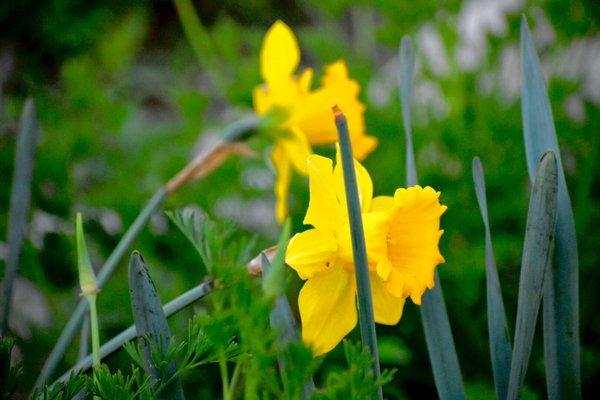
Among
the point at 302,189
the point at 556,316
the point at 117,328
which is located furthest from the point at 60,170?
the point at 556,316

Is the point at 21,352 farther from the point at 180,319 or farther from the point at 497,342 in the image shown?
the point at 497,342

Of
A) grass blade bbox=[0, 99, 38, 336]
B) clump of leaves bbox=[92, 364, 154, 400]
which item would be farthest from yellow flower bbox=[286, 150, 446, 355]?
grass blade bbox=[0, 99, 38, 336]

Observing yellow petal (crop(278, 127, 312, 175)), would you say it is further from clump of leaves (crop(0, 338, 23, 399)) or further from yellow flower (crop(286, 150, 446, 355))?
clump of leaves (crop(0, 338, 23, 399))

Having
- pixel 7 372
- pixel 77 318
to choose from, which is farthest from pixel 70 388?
pixel 77 318

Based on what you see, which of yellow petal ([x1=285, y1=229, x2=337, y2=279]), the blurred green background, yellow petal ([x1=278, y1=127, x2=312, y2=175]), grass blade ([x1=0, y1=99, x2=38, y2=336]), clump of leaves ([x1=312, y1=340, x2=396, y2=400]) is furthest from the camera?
the blurred green background

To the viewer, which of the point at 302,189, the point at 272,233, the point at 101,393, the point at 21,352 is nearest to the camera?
the point at 101,393

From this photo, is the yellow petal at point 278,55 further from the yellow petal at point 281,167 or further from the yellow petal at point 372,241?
the yellow petal at point 372,241

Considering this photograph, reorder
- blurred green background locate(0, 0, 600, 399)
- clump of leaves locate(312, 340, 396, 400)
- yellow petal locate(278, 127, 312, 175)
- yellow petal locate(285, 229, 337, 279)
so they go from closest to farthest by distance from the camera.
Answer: clump of leaves locate(312, 340, 396, 400)
yellow petal locate(285, 229, 337, 279)
yellow petal locate(278, 127, 312, 175)
blurred green background locate(0, 0, 600, 399)
